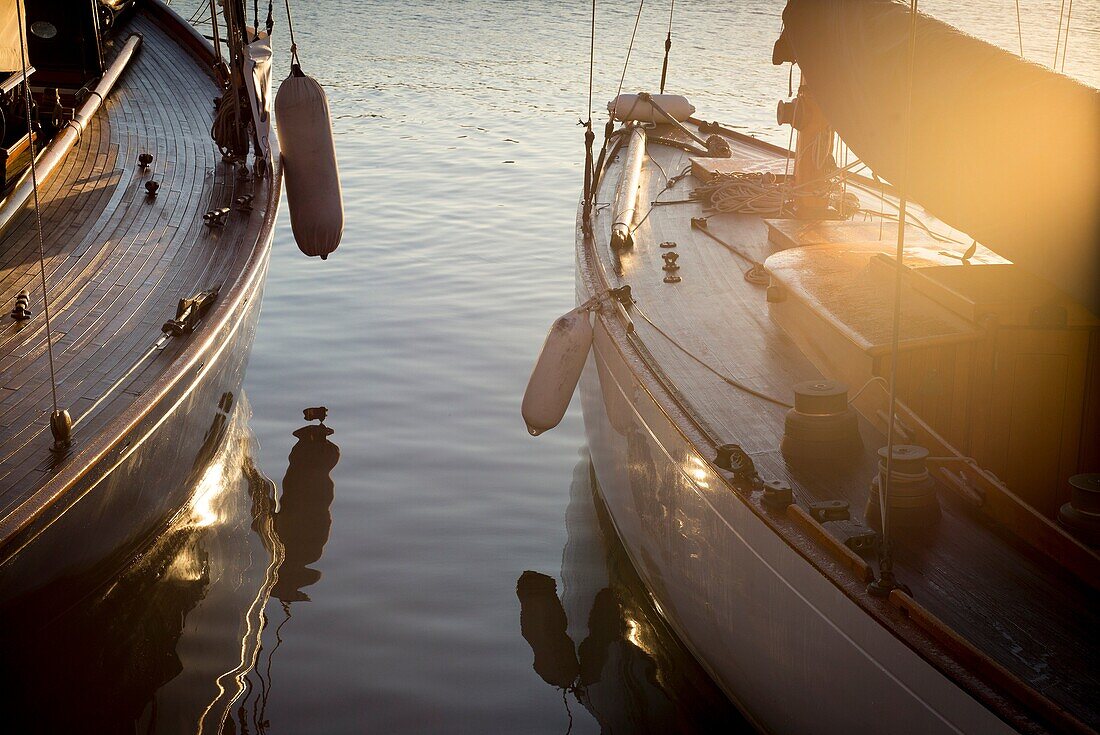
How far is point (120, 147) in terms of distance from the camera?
27.2ft

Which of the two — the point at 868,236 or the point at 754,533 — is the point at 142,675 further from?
the point at 868,236

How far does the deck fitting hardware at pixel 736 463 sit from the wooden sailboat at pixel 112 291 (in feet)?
7.37

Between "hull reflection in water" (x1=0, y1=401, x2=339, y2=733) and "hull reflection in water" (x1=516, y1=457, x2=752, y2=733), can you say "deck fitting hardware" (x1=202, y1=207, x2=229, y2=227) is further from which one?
"hull reflection in water" (x1=516, y1=457, x2=752, y2=733)

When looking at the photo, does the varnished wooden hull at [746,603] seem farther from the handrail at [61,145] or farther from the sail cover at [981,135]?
the handrail at [61,145]

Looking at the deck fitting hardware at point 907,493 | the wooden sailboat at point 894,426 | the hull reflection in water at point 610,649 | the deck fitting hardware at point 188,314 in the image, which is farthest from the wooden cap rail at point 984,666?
the deck fitting hardware at point 188,314

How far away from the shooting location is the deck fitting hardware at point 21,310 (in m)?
5.33

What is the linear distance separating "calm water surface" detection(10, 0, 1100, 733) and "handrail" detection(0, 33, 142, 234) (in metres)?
1.76

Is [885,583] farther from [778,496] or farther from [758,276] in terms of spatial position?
[758,276]

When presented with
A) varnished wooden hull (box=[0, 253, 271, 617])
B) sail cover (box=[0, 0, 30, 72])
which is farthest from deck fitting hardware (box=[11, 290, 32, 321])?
sail cover (box=[0, 0, 30, 72])

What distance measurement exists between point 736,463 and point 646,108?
19.6 ft

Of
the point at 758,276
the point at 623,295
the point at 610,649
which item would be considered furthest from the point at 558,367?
the point at 610,649

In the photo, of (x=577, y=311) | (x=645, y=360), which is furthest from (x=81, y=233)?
(x=645, y=360)

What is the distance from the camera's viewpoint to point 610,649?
5211mm

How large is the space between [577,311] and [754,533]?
210 cm
